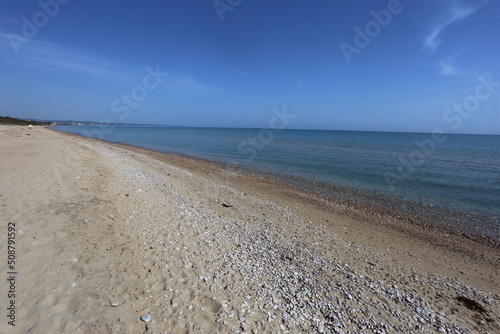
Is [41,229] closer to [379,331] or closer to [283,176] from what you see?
[379,331]

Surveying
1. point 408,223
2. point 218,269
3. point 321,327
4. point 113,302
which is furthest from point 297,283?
point 408,223

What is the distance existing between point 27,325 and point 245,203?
31.0 ft

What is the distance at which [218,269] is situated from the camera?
5797 millimetres

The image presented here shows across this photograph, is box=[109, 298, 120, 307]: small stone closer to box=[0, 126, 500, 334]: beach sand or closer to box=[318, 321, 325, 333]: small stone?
box=[0, 126, 500, 334]: beach sand

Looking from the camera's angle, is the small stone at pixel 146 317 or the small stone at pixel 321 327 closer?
the small stone at pixel 146 317

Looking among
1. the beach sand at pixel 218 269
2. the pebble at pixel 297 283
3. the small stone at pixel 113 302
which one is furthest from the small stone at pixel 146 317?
the small stone at pixel 113 302

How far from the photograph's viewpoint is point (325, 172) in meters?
22.7

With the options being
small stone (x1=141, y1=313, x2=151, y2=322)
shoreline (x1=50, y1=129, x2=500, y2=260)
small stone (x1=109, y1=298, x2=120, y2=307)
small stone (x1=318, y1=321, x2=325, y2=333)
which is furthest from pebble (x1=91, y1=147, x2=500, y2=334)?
shoreline (x1=50, y1=129, x2=500, y2=260)

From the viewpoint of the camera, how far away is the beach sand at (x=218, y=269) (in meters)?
4.32

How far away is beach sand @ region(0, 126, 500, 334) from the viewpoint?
432 cm

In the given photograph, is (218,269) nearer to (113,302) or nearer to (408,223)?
(113,302)

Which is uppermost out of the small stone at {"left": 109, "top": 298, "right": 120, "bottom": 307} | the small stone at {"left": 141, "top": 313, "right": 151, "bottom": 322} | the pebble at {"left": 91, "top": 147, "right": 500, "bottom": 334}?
the small stone at {"left": 109, "top": 298, "right": 120, "bottom": 307}

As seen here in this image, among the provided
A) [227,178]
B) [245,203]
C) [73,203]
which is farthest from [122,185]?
[227,178]

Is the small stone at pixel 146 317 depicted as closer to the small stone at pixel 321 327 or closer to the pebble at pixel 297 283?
the pebble at pixel 297 283
